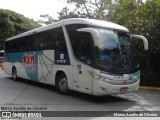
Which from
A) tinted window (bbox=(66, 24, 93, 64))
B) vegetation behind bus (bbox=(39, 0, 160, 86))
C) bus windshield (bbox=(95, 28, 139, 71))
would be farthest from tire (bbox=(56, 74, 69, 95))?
vegetation behind bus (bbox=(39, 0, 160, 86))

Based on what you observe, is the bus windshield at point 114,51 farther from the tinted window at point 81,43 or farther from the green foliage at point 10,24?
the green foliage at point 10,24

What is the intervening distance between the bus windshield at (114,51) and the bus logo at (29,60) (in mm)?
5725

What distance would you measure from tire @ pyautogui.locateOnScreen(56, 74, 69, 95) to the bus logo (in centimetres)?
311

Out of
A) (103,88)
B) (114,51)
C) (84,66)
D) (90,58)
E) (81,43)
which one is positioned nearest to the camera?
(103,88)

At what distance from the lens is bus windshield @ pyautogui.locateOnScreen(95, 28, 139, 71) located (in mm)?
9016

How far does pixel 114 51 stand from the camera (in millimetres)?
9305

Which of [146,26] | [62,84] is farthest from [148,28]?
[62,84]

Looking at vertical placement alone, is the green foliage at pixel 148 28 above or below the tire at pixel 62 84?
above

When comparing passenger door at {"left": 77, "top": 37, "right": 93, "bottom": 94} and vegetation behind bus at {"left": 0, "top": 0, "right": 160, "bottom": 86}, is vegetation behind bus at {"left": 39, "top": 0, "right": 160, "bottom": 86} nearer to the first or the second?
vegetation behind bus at {"left": 0, "top": 0, "right": 160, "bottom": 86}

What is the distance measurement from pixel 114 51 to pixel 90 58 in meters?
0.96

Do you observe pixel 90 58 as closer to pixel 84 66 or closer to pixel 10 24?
pixel 84 66

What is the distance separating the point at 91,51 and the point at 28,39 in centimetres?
679

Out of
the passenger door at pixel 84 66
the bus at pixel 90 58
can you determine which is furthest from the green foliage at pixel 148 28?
the passenger door at pixel 84 66

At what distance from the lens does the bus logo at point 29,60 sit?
45.5 feet
